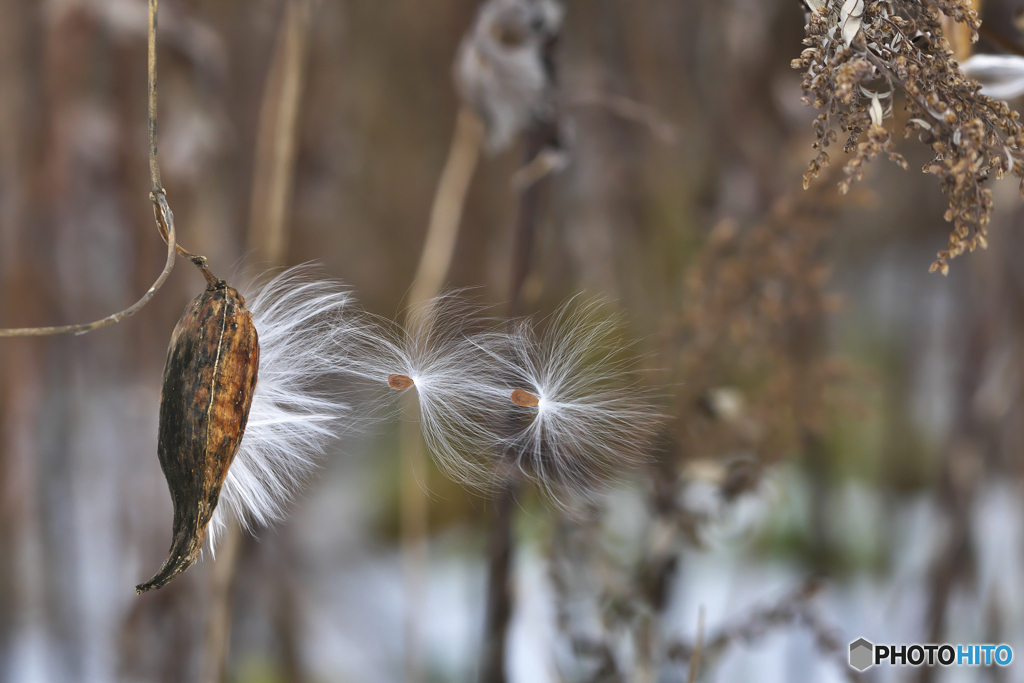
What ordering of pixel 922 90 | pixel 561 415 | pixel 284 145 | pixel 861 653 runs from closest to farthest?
pixel 922 90 → pixel 561 415 → pixel 284 145 → pixel 861 653

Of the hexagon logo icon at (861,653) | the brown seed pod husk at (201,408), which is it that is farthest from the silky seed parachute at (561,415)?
the hexagon logo icon at (861,653)

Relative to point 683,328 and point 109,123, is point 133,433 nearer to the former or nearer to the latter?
point 109,123

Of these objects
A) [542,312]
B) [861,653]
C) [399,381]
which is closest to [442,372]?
[399,381]

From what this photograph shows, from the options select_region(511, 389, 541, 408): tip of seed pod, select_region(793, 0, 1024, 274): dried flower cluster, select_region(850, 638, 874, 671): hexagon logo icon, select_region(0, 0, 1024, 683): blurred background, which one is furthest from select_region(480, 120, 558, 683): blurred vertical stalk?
select_region(850, 638, 874, 671): hexagon logo icon

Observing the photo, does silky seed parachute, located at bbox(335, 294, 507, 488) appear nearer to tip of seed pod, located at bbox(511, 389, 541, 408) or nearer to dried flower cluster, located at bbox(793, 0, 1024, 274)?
tip of seed pod, located at bbox(511, 389, 541, 408)

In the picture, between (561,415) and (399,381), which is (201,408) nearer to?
(399,381)

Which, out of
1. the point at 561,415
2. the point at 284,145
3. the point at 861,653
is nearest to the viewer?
the point at 561,415
